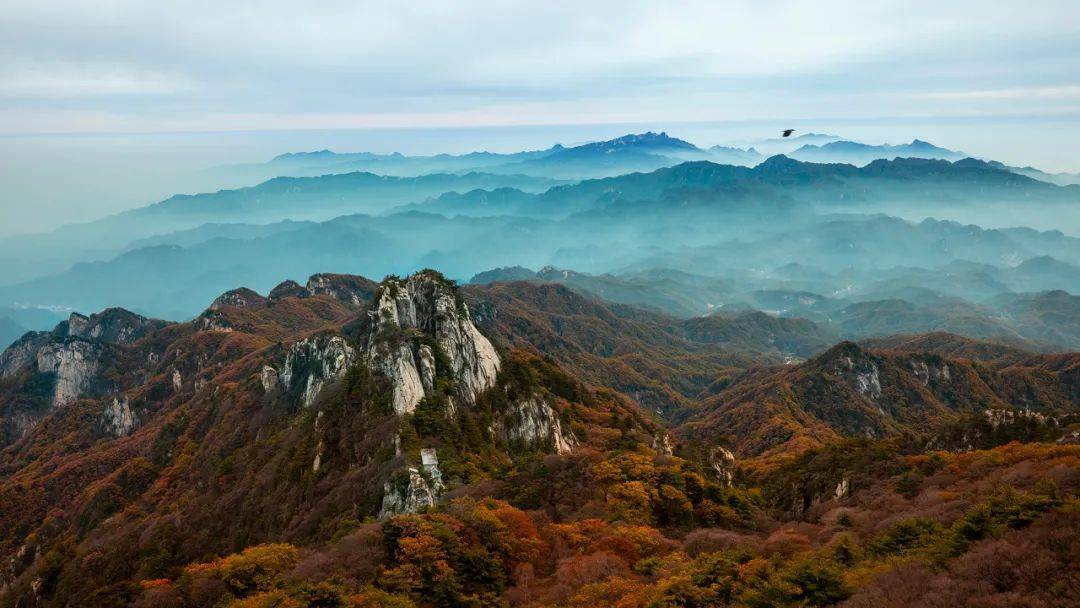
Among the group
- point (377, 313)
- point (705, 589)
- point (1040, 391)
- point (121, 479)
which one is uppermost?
point (377, 313)

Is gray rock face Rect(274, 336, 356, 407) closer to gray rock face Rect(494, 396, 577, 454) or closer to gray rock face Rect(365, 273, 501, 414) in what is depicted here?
gray rock face Rect(365, 273, 501, 414)

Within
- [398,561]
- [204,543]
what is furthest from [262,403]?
[398,561]

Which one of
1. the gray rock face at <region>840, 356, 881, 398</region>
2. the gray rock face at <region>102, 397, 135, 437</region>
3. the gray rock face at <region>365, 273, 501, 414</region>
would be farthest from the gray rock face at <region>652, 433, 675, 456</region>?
the gray rock face at <region>840, 356, 881, 398</region>

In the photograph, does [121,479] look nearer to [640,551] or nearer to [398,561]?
[398,561]

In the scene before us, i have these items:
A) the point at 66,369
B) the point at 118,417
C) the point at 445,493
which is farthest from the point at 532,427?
the point at 66,369

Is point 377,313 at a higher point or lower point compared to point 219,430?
higher

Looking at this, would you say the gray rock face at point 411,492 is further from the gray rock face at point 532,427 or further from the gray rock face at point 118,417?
the gray rock face at point 118,417

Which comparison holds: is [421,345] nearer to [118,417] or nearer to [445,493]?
[445,493]
